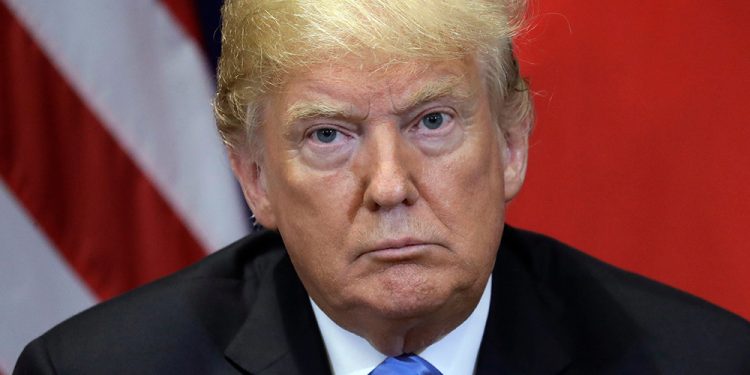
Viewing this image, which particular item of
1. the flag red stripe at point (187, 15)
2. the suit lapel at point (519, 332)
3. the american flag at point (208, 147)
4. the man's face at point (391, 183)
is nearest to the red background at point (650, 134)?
the american flag at point (208, 147)

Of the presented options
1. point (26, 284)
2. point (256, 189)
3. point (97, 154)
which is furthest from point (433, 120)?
point (26, 284)

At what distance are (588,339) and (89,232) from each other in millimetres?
1260

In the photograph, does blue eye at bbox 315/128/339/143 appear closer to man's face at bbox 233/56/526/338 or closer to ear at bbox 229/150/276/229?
man's face at bbox 233/56/526/338

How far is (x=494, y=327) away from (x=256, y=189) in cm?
51

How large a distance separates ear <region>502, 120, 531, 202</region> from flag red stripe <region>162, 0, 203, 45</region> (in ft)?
3.12

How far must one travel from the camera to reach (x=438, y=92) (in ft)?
6.89

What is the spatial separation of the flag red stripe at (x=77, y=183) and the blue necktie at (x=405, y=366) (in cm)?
94

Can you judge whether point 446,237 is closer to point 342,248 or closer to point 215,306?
point 342,248

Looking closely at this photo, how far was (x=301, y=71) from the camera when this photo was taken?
2.11 meters

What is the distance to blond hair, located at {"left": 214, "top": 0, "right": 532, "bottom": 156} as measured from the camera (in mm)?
2068

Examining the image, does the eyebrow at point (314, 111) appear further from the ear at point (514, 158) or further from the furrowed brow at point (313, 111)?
the ear at point (514, 158)

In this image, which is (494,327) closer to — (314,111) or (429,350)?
(429,350)

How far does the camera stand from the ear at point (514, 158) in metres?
2.34

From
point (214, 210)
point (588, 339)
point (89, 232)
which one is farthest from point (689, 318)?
point (89, 232)
